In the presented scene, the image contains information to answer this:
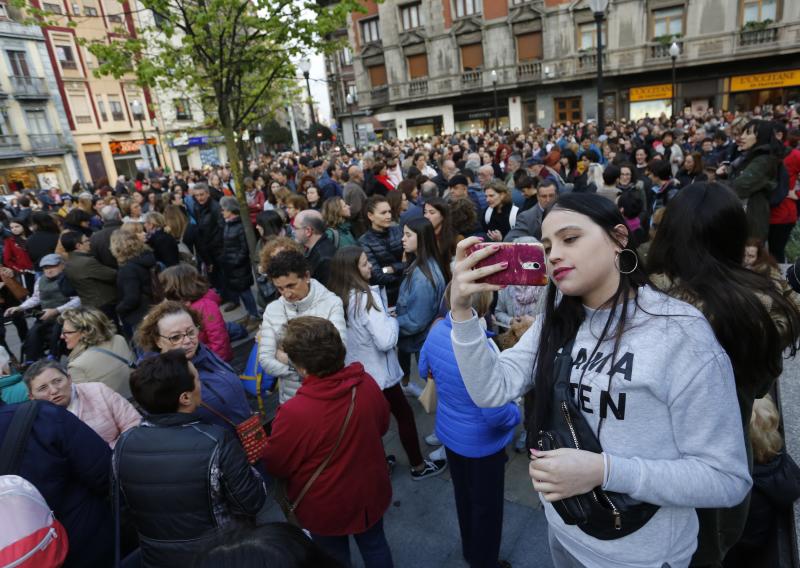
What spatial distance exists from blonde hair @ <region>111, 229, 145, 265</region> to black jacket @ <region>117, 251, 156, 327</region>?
0.17 feet

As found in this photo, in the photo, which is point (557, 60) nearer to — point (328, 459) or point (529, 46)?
point (529, 46)

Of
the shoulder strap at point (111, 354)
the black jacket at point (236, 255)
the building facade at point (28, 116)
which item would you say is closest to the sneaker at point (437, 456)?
the shoulder strap at point (111, 354)

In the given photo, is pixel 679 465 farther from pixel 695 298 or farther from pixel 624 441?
pixel 695 298

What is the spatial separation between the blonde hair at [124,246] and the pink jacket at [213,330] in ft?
5.21

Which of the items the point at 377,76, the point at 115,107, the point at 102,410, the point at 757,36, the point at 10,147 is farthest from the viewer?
the point at 115,107

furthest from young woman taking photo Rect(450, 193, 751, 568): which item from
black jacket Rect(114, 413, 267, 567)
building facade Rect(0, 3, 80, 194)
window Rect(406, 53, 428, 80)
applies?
building facade Rect(0, 3, 80, 194)

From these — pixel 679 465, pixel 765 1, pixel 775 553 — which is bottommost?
pixel 775 553

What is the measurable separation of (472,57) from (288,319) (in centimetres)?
3114

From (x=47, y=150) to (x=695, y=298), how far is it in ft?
130

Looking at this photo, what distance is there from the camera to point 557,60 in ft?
90.4

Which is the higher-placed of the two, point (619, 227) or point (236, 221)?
point (619, 227)

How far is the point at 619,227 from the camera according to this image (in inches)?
54.4

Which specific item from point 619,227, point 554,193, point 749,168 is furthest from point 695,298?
point 749,168

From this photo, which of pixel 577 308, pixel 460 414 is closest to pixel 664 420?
pixel 577 308
